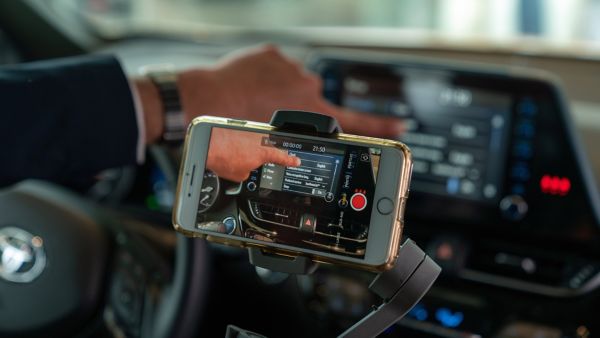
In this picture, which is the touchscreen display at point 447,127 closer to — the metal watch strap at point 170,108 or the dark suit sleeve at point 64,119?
the metal watch strap at point 170,108

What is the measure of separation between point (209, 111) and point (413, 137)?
0.55m

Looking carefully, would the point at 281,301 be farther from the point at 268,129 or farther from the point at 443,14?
the point at 443,14

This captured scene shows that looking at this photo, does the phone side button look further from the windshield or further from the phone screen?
the windshield

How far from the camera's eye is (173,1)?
2539 millimetres

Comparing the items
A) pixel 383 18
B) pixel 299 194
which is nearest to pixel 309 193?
pixel 299 194

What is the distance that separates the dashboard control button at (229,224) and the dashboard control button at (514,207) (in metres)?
0.93

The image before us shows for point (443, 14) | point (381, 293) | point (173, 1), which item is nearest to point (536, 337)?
point (381, 293)

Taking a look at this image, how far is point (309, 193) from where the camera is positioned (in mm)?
662

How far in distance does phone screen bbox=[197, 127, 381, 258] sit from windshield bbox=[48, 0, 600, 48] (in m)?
1.29

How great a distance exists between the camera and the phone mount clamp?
2.11 ft

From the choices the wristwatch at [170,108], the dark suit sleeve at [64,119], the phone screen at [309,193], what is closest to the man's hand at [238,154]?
the phone screen at [309,193]

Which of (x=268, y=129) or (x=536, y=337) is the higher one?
(x=268, y=129)

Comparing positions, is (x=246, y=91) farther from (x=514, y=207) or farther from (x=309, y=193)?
(x=514, y=207)

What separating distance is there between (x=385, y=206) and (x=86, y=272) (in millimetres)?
725
